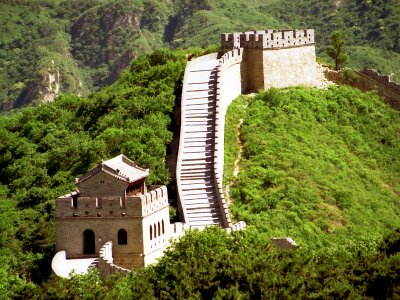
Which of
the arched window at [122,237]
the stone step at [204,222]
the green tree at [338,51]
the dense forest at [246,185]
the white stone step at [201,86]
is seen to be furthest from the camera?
the green tree at [338,51]

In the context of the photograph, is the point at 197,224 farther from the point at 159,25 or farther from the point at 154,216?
the point at 159,25

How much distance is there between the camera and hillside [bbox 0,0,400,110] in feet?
445

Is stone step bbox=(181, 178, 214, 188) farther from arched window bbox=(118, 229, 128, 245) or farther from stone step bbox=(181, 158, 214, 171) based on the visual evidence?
arched window bbox=(118, 229, 128, 245)

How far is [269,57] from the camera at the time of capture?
69062 mm

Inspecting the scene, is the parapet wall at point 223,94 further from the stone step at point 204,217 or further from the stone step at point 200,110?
the stone step at point 200,110

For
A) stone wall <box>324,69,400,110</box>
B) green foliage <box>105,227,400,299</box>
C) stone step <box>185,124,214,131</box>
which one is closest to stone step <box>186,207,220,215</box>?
stone step <box>185,124,214,131</box>

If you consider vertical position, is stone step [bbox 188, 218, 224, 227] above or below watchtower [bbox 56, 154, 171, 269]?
below

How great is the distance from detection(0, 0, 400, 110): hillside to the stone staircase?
59.5 m

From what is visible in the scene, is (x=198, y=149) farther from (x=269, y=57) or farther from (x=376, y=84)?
(x=376, y=84)

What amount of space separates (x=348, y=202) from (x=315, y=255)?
1186cm

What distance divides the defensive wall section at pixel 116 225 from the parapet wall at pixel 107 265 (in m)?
0.66

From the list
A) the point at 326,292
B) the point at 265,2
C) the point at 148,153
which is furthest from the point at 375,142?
the point at 265,2

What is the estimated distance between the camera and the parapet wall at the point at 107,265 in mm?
50219

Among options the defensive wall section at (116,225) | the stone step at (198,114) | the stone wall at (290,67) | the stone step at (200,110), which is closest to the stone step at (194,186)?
the stone step at (198,114)
